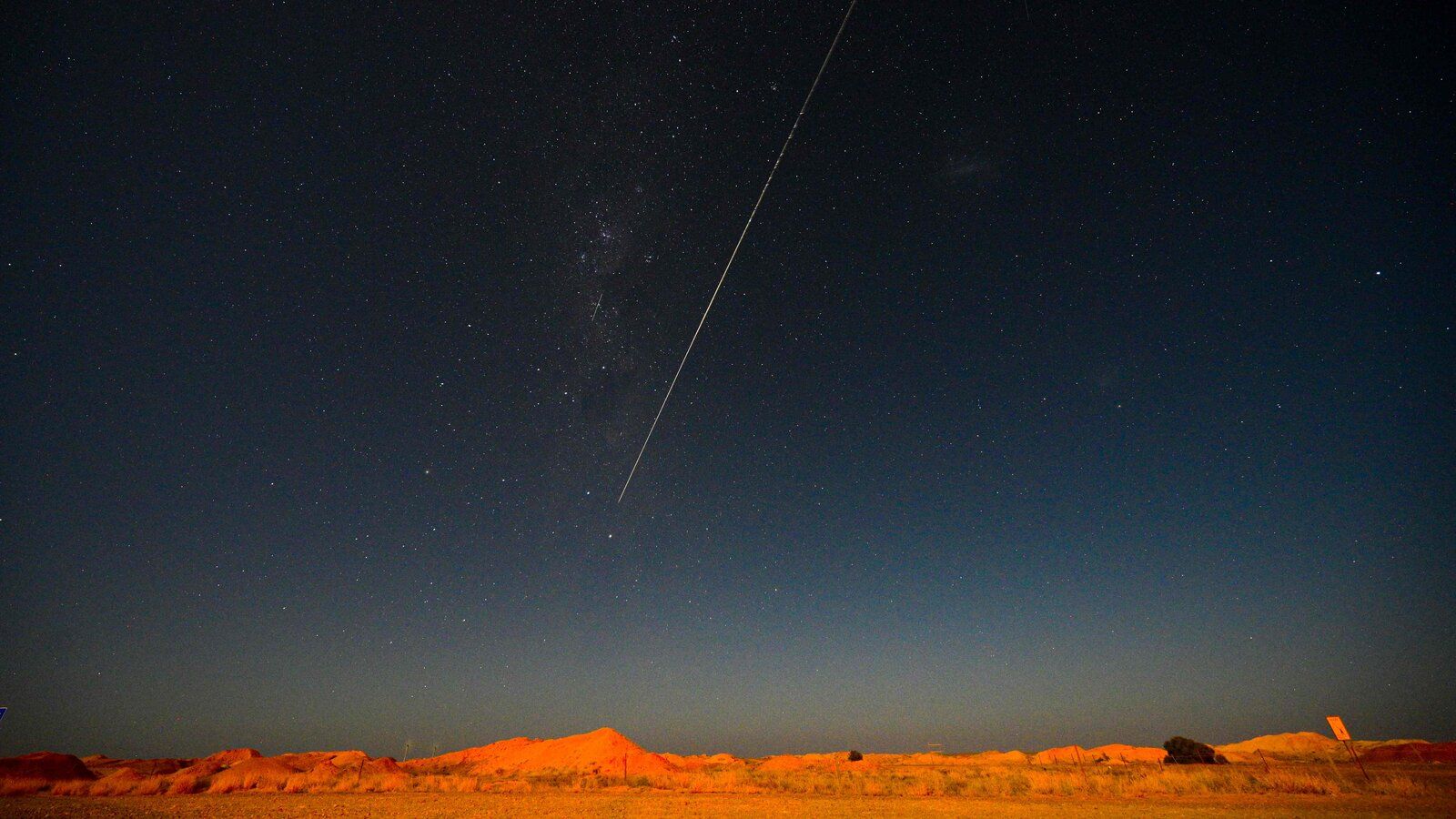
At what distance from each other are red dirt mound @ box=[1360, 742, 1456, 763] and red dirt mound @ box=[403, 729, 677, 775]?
5006 centimetres

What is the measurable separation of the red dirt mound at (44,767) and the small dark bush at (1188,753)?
75.0 metres

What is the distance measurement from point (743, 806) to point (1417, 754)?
38949mm

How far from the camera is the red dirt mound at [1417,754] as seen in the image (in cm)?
3392

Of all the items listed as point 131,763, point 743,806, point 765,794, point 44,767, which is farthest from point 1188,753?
point 131,763

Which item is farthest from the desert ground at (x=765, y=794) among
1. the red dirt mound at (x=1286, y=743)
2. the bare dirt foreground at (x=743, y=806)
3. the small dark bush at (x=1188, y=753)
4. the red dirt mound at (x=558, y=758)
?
the red dirt mound at (x=1286, y=743)

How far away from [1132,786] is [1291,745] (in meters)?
72.3

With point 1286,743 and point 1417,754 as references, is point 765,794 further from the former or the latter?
point 1286,743

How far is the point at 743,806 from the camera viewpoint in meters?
22.0

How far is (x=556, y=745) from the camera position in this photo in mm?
66938

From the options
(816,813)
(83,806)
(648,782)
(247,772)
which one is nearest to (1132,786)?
(816,813)

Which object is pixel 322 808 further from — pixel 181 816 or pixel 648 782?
pixel 648 782

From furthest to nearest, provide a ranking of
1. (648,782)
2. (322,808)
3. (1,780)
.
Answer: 1. (648,782)
2. (1,780)
3. (322,808)

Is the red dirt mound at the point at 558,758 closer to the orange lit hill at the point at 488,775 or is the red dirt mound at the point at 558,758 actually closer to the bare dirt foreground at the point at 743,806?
the orange lit hill at the point at 488,775

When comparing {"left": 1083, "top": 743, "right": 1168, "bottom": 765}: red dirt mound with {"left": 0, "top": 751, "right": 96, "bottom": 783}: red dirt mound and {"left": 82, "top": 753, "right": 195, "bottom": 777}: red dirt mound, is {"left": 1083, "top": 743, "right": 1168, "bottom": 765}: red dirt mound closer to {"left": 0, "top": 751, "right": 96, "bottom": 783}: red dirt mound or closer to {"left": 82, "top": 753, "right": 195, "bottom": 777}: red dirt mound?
{"left": 0, "top": 751, "right": 96, "bottom": 783}: red dirt mound
